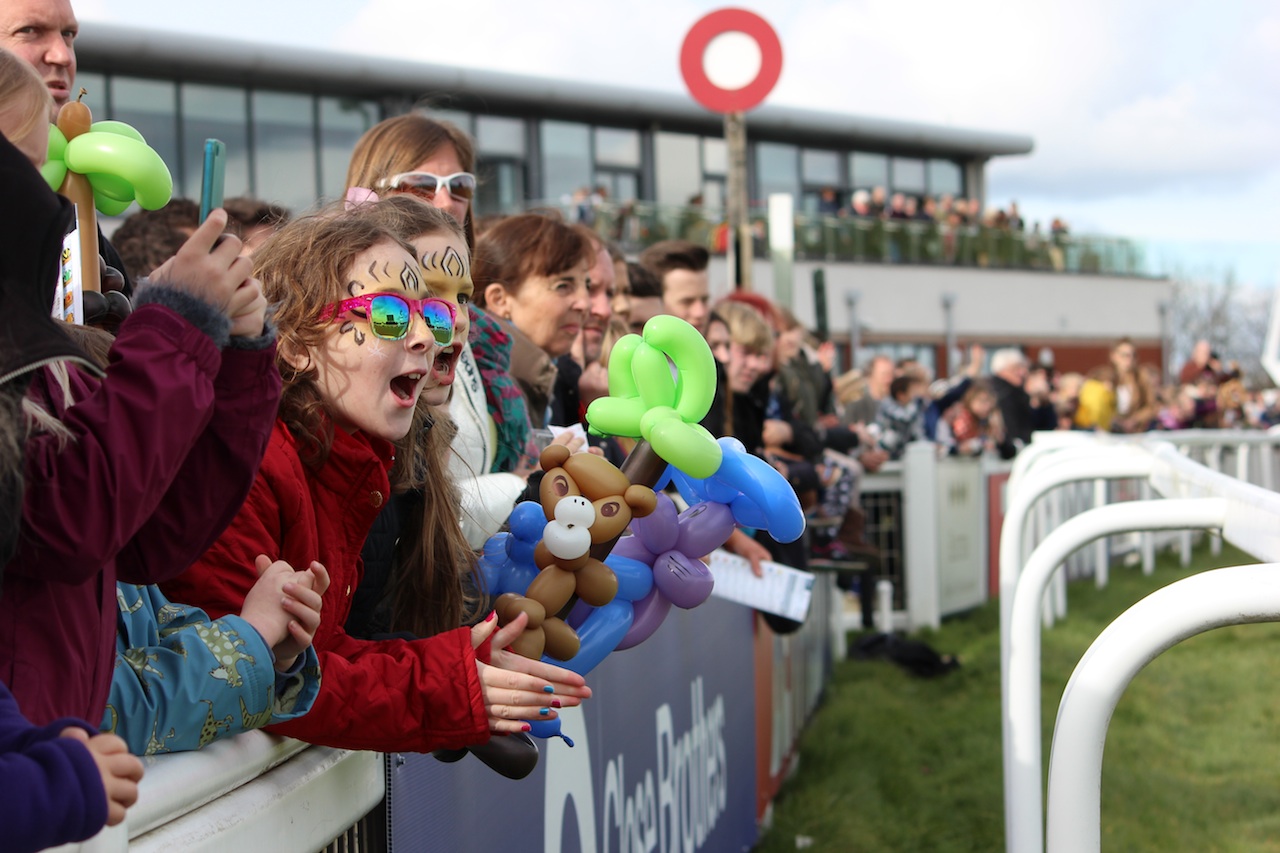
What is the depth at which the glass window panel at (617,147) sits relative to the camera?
29.3 metres

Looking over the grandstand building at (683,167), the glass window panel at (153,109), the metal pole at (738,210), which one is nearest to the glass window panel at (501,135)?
the grandstand building at (683,167)

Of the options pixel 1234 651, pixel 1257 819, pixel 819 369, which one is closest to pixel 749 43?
pixel 819 369

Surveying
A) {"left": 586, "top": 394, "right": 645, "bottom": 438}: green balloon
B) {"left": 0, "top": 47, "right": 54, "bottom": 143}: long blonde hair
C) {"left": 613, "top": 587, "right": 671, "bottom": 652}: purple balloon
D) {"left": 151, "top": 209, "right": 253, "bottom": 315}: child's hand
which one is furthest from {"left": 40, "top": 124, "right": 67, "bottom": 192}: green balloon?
{"left": 613, "top": 587, "right": 671, "bottom": 652}: purple balloon

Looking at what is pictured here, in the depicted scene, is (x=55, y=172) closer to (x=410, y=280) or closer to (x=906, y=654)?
(x=410, y=280)

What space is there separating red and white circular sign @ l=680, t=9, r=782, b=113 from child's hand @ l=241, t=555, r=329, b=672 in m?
6.31

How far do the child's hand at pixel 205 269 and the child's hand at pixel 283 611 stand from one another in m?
0.40

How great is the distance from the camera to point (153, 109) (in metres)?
23.2

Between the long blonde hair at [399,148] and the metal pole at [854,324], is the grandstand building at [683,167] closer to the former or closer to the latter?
the metal pole at [854,324]

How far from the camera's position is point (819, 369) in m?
8.03

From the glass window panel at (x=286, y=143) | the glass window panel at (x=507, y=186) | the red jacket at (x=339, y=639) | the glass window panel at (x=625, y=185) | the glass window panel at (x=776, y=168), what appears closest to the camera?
the red jacket at (x=339, y=639)

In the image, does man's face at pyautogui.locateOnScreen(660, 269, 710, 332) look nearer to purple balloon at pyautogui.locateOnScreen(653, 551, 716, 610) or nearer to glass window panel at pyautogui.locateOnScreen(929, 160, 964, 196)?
purple balloon at pyautogui.locateOnScreen(653, 551, 716, 610)

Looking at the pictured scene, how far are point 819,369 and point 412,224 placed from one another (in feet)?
19.5

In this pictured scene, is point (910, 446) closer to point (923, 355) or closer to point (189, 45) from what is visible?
point (189, 45)

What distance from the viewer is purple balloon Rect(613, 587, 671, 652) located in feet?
7.39
